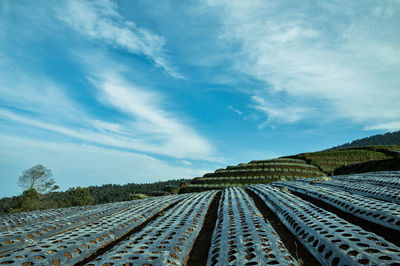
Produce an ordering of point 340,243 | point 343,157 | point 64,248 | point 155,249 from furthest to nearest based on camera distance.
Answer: point 343,157, point 64,248, point 155,249, point 340,243

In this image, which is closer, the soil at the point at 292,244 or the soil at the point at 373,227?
the soil at the point at 292,244

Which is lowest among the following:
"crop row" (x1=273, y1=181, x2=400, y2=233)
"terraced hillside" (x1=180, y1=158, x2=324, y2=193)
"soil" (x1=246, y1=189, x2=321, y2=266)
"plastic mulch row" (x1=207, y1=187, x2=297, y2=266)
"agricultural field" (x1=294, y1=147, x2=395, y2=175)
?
"soil" (x1=246, y1=189, x2=321, y2=266)

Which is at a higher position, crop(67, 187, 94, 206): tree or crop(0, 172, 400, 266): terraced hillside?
crop(67, 187, 94, 206): tree

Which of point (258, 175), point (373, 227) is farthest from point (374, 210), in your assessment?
point (258, 175)

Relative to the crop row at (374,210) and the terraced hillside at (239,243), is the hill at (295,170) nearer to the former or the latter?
the crop row at (374,210)

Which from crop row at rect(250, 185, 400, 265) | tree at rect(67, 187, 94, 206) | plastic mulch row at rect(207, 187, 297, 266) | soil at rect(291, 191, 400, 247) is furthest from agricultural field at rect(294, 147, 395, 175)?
tree at rect(67, 187, 94, 206)

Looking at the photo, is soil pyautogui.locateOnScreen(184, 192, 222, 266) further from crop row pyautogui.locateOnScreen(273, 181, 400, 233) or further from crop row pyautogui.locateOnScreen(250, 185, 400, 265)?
crop row pyautogui.locateOnScreen(273, 181, 400, 233)

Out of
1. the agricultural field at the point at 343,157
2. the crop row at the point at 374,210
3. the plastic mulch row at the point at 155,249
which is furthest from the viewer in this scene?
the agricultural field at the point at 343,157

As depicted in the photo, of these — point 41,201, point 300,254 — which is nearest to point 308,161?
point 300,254

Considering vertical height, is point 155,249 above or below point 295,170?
below

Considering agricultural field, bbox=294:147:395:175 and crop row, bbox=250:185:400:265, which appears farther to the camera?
agricultural field, bbox=294:147:395:175

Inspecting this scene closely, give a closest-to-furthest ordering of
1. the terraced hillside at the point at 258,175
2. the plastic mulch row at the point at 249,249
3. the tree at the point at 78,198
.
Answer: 1. the plastic mulch row at the point at 249,249
2. the terraced hillside at the point at 258,175
3. the tree at the point at 78,198

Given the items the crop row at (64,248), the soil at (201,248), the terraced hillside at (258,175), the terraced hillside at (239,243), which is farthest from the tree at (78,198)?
the soil at (201,248)

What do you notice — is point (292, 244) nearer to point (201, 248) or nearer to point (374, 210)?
point (201, 248)
